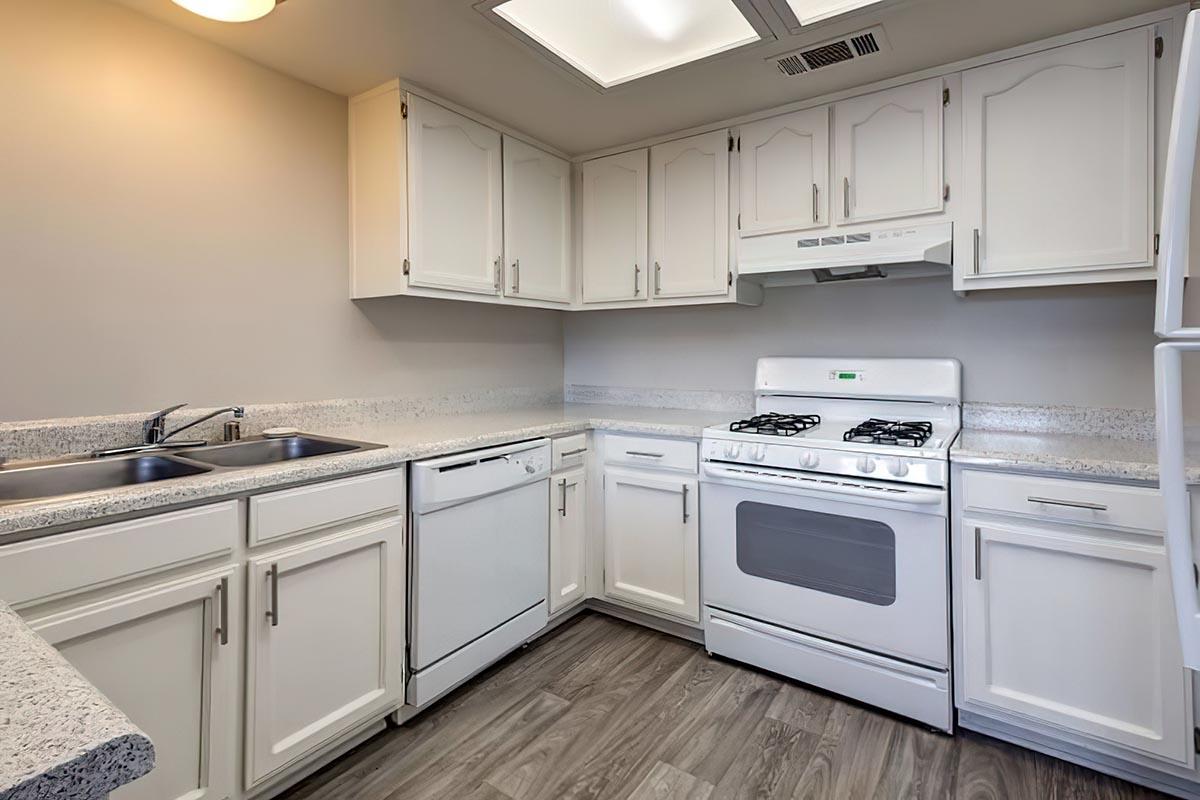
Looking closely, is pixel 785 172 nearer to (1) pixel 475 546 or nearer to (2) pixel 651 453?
(2) pixel 651 453

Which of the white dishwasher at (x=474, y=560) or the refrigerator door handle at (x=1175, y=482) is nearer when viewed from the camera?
the refrigerator door handle at (x=1175, y=482)

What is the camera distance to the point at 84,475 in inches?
64.8

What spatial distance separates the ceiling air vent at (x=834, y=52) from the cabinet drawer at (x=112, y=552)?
2.19 m

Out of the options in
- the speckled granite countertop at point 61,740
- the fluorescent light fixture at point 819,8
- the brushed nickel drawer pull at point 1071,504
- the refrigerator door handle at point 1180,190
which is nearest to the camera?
the speckled granite countertop at point 61,740

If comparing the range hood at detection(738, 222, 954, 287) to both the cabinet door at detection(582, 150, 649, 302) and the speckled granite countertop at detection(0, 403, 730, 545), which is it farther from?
the speckled granite countertop at detection(0, 403, 730, 545)

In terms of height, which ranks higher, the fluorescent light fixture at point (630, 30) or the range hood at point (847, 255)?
the fluorescent light fixture at point (630, 30)

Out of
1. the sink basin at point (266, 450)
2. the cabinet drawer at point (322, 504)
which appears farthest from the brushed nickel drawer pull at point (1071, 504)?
the sink basin at point (266, 450)

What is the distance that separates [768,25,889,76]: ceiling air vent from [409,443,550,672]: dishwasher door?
5.42ft

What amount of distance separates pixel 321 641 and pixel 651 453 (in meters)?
1.39

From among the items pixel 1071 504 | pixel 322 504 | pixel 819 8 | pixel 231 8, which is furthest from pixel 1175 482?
pixel 231 8

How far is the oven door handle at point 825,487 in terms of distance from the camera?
1.91 metres

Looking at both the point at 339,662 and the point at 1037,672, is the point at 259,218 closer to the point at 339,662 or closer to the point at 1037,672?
the point at 339,662

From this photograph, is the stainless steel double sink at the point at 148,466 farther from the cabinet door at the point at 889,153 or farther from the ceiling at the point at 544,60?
the cabinet door at the point at 889,153

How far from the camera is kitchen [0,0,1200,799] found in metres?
1.62
